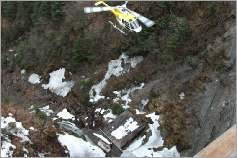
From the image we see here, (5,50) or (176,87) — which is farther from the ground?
(176,87)

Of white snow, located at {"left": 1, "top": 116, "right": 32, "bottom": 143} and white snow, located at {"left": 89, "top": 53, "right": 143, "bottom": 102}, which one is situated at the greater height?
white snow, located at {"left": 1, "top": 116, "right": 32, "bottom": 143}

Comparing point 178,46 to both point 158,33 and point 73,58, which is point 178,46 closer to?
point 158,33

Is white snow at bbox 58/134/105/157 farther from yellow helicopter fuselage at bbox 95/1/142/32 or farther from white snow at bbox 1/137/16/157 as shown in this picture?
yellow helicopter fuselage at bbox 95/1/142/32

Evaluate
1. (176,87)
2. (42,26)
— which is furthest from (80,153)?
(42,26)

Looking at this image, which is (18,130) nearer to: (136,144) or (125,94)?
(136,144)

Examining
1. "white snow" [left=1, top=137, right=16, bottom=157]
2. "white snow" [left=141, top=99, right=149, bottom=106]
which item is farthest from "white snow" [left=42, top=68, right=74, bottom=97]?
"white snow" [left=1, top=137, right=16, bottom=157]

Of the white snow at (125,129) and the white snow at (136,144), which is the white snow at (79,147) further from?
the white snow at (136,144)

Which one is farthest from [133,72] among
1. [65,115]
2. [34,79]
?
[34,79]

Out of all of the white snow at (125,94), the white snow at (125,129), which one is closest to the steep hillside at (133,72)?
the white snow at (125,94)
